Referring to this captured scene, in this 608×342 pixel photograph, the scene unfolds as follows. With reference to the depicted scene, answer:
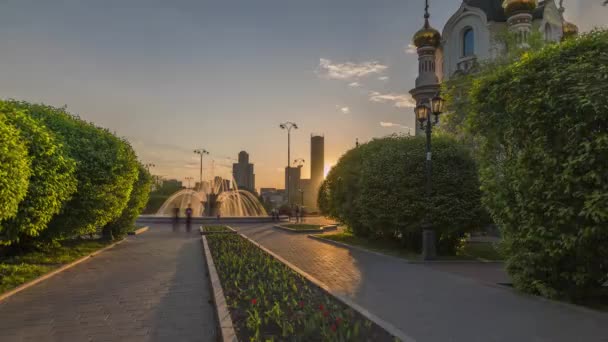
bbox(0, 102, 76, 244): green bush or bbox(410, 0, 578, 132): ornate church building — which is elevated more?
bbox(410, 0, 578, 132): ornate church building

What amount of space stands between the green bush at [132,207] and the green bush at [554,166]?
16.6 metres

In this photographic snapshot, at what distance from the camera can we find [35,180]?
10516 mm

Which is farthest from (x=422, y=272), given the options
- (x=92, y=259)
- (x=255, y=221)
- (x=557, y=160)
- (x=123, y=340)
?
(x=255, y=221)

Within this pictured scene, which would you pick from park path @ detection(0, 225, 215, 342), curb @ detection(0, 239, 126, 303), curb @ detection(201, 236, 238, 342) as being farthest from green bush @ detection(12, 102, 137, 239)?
curb @ detection(201, 236, 238, 342)

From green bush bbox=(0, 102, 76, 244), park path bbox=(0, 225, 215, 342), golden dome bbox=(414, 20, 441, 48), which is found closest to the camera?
park path bbox=(0, 225, 215, 342)

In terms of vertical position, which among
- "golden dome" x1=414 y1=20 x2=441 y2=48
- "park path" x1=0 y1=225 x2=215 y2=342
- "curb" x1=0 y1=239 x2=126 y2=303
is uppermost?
"golden dome" x1=414 y1=20 x2=441 y2=48

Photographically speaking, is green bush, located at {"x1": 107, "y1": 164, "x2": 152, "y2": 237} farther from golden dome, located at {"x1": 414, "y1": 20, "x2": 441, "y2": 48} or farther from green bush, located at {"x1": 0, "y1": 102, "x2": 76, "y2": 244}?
golden dome, located at {"x1": 414, "y1": 20, "x2": 441, "y2": 48}

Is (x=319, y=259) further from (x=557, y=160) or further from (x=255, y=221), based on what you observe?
(x=255, y=221)

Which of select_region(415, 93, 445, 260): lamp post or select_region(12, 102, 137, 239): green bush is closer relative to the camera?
select_region(12, 102, 137, 239): green bush

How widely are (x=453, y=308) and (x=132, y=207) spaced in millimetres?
16958

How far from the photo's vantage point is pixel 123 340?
594cm

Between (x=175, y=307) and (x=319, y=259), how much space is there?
7.06 metres

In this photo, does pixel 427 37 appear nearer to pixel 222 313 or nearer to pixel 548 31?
pixel 548 31

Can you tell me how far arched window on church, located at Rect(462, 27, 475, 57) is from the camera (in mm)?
47531
